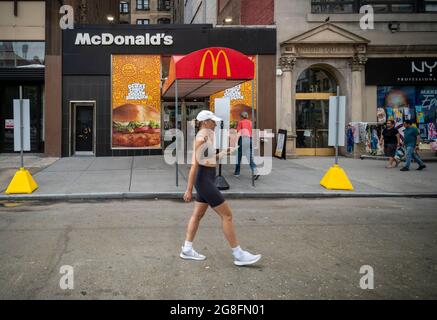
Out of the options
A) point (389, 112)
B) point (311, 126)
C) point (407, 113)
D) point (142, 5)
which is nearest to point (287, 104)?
point (311, 126)

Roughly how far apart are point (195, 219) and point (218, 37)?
1461cm

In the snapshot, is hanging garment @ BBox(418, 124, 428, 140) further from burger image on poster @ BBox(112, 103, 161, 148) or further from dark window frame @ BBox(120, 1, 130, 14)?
dark window frame @ BBox(120, 1, 130, 14)

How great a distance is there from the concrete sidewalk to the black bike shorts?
473cm

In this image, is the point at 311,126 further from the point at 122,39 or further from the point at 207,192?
the point at 207,192

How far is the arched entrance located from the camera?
18891mm

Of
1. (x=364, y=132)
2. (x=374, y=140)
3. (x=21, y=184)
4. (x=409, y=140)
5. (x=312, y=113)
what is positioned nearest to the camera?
(x=21, y=184)

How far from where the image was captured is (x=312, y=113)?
62.2 ft

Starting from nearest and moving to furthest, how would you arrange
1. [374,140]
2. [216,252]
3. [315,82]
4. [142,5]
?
[216,252] → [374,140] → [315,82] → [142,5]

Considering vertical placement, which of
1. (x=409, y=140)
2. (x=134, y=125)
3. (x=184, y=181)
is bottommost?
(x=184, y=181)

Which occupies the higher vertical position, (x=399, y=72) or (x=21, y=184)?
(x=399, y=72)

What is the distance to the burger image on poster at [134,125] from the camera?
59.0 feet

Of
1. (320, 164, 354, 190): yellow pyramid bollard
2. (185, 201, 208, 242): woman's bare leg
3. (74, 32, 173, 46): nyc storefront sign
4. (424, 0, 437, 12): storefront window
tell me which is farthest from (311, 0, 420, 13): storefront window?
(185, 201, 208, 242): woman's bare leg

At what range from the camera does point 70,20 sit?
1802 cm

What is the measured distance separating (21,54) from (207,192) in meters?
16.6
